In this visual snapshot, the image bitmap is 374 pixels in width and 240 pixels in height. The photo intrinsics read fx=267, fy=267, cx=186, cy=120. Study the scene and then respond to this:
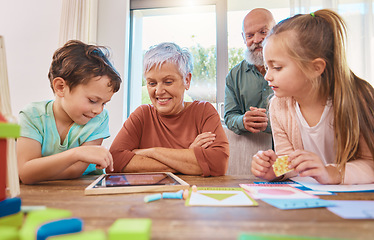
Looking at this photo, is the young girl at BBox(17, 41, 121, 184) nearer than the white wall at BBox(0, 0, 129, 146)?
Yes

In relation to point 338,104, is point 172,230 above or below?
below

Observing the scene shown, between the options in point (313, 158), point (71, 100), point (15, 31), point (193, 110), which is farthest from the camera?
point (15, 31)

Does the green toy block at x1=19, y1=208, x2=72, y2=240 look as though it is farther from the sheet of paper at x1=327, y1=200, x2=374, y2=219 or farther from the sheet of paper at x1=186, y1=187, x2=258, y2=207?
the sheet of paper at x1=327, y1=200, x2=374, y2=219

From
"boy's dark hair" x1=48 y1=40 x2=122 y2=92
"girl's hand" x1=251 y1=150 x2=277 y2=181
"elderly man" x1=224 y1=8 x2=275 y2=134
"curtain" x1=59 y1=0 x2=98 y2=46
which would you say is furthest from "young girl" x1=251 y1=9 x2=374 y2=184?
"curtain" x1=59 y1=0 x2=98 y2=46

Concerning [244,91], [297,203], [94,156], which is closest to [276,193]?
[297,203]

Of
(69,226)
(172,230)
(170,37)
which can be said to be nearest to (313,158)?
(172,230)

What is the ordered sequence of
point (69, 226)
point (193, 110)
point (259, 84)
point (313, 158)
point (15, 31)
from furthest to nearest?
point (15, 31)
point (259, 84)
point (193, 110)
point (313, 158)
point (69, 226)

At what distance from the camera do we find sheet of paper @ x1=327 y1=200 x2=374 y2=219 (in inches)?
20.4

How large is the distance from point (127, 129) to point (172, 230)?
991mm

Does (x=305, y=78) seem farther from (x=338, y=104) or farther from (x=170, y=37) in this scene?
(x=170, y=37)

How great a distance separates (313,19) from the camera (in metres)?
1.04

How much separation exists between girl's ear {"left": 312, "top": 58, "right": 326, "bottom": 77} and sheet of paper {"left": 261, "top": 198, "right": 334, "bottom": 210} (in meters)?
0.57

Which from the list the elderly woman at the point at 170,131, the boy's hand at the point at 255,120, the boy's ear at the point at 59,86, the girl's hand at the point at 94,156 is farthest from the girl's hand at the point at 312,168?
the boy's ear at the point at 59,86

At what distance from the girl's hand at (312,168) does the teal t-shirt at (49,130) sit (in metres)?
0.87
